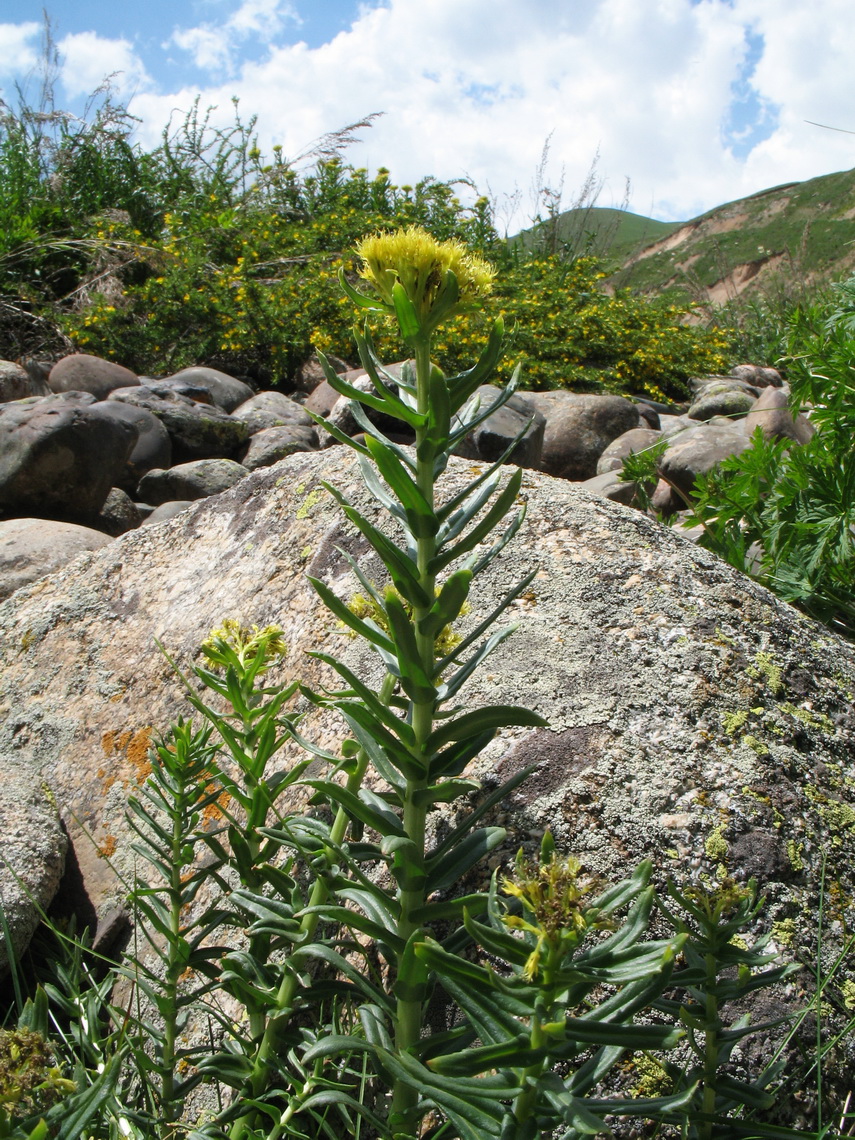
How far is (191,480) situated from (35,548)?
2733mm

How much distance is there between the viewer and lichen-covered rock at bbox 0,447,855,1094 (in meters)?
1.63

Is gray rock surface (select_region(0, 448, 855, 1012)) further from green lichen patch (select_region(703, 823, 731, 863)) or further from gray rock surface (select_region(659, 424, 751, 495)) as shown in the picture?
gray rock surface (select_region(659, 424, 751, 495))

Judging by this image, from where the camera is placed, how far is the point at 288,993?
1.42 metres

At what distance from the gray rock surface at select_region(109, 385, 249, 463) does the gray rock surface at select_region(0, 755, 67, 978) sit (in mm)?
5966

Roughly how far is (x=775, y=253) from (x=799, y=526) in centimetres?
4338

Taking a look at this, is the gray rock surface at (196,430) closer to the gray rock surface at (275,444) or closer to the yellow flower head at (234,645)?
the gray rock surface at (275,444)

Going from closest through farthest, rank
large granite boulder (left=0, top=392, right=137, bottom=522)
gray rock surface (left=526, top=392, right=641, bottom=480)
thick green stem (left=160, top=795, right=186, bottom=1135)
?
thick green stem (left=160, top=795, right=186, bottom=1135), large granite boulder (left=0, top=392, right=137, bottom=522), gray rock surface (left=526, top=392, right=641, bottom=480)

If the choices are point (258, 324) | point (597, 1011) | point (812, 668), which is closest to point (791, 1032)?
point (597, 1011)

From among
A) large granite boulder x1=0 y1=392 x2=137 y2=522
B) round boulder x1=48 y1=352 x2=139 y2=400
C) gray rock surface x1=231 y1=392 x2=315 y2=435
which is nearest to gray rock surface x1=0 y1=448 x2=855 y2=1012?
large granite boulder x1=0 y1=392 x2=137 y2=522

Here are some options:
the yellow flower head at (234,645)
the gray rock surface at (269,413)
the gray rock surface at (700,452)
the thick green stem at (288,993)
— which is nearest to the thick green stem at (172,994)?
the thick green stem at (288,993)

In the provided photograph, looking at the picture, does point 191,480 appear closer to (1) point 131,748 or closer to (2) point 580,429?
(2) point 580,429

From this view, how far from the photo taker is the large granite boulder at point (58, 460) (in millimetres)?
6223

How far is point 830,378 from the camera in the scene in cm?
312

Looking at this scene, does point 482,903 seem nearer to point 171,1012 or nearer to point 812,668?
point 171,1012
